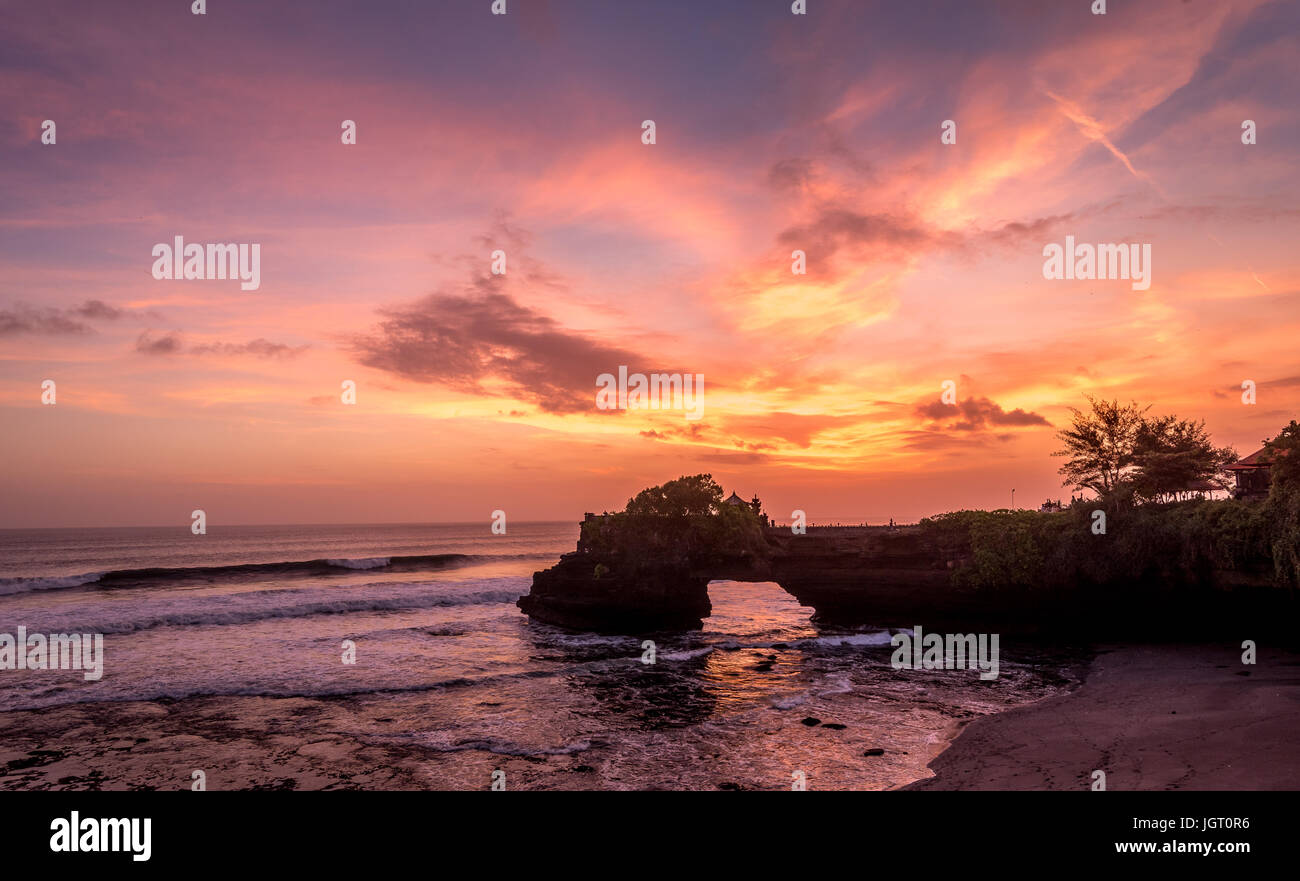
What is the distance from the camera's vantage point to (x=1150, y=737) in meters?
15.0

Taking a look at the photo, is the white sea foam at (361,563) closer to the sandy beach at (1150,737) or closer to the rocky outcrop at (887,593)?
the rocky outcrop at (887,593)

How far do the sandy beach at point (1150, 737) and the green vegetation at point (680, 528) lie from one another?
19.2 meters

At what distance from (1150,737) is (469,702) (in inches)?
769

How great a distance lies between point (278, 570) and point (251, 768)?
58728mm

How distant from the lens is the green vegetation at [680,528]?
3822cm

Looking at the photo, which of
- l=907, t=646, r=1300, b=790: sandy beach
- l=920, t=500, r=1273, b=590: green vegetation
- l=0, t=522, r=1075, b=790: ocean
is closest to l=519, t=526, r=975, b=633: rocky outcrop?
l=0, t=522, r=1075, b=790: ocean

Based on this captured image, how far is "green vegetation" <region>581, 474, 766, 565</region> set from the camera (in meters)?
38.2

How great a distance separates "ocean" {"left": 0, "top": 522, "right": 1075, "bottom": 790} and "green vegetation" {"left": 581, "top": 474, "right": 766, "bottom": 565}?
16.1 feet

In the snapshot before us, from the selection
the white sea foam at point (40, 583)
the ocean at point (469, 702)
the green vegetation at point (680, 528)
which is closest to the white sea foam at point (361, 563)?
the white sea foam at point (40, 583)

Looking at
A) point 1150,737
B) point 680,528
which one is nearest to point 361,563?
point 680,528

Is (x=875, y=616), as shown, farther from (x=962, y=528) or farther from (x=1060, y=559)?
(x=1060, y=559)

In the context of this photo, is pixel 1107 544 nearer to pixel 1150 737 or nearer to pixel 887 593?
pixel 887 593

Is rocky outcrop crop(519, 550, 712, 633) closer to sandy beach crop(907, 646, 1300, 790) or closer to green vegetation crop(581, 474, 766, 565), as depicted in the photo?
green vegetation crop(581, 474, 766, 565)
